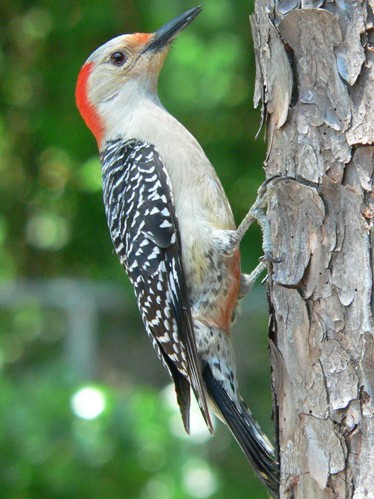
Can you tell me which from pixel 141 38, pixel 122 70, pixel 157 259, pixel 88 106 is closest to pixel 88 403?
pixel 157 259

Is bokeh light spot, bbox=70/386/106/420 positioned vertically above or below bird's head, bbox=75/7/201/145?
below

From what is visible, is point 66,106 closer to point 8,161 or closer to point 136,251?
point 8,161

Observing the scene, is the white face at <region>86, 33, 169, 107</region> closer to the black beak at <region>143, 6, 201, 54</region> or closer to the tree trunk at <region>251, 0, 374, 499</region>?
the black beak at <region>143, 6, 201, 54</region>

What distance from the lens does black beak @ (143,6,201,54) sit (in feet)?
14.0

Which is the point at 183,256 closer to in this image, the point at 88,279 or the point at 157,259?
the point at 157,259

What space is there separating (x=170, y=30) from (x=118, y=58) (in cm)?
34

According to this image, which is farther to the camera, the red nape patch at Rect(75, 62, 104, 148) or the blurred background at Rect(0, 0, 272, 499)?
the blurred background at Rect(0, 0, 272, 499)

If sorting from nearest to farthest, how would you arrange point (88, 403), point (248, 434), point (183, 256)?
point (248, 434) → point (183, 256) → point (88, 403)

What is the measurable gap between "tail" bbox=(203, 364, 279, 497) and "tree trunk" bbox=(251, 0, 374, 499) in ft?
0.72

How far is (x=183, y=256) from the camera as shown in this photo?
12.4 feet

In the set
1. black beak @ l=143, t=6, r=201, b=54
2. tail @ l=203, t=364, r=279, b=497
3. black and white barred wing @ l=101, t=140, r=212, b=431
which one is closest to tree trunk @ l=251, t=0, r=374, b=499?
tail @ l=203, t=364, r=279, b=497

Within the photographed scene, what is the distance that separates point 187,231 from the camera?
3738 millimetres

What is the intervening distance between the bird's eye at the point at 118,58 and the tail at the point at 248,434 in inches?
69.2

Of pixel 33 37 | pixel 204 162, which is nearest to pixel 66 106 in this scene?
pixel 33 37
